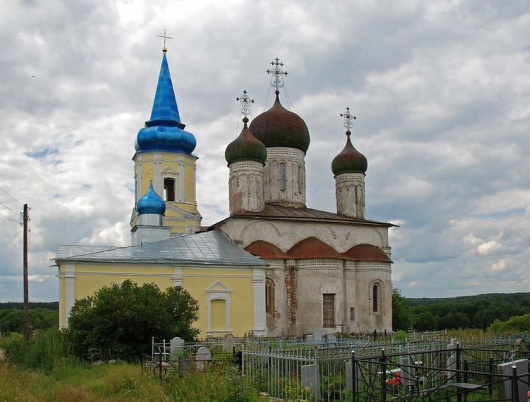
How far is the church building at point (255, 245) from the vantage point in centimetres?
2427

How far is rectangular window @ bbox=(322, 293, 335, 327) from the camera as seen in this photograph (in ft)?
90.5

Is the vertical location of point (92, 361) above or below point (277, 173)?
below

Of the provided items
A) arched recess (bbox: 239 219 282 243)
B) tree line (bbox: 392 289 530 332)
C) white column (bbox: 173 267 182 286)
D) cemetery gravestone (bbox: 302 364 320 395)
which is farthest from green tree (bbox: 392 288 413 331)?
cemetery gravestone (bbox: 302 364 320 395)

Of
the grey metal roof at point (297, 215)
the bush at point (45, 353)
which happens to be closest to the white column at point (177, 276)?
the grey metal roof at point (297, 215)

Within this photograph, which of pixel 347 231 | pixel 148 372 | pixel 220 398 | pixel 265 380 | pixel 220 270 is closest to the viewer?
pixel 220 398

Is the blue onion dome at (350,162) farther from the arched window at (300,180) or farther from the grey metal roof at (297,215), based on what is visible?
the grey metal roof at (297,215)

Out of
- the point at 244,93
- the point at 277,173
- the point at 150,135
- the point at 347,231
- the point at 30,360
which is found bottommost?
the point at 30,360

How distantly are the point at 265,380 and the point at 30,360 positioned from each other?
28.4 feet

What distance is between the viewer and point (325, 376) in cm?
1312

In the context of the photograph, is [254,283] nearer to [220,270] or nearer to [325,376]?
[220,270]

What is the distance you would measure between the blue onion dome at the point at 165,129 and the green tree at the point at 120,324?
1489 cm

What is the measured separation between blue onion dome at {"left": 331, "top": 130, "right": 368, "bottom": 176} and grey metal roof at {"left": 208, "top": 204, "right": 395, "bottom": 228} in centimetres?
300

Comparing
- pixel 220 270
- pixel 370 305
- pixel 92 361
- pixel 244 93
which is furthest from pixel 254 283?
pixel 244 93

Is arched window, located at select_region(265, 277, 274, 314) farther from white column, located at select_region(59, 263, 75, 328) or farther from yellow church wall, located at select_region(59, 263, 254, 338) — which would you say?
white column, located at select_region(59, 263, 75, 328)
